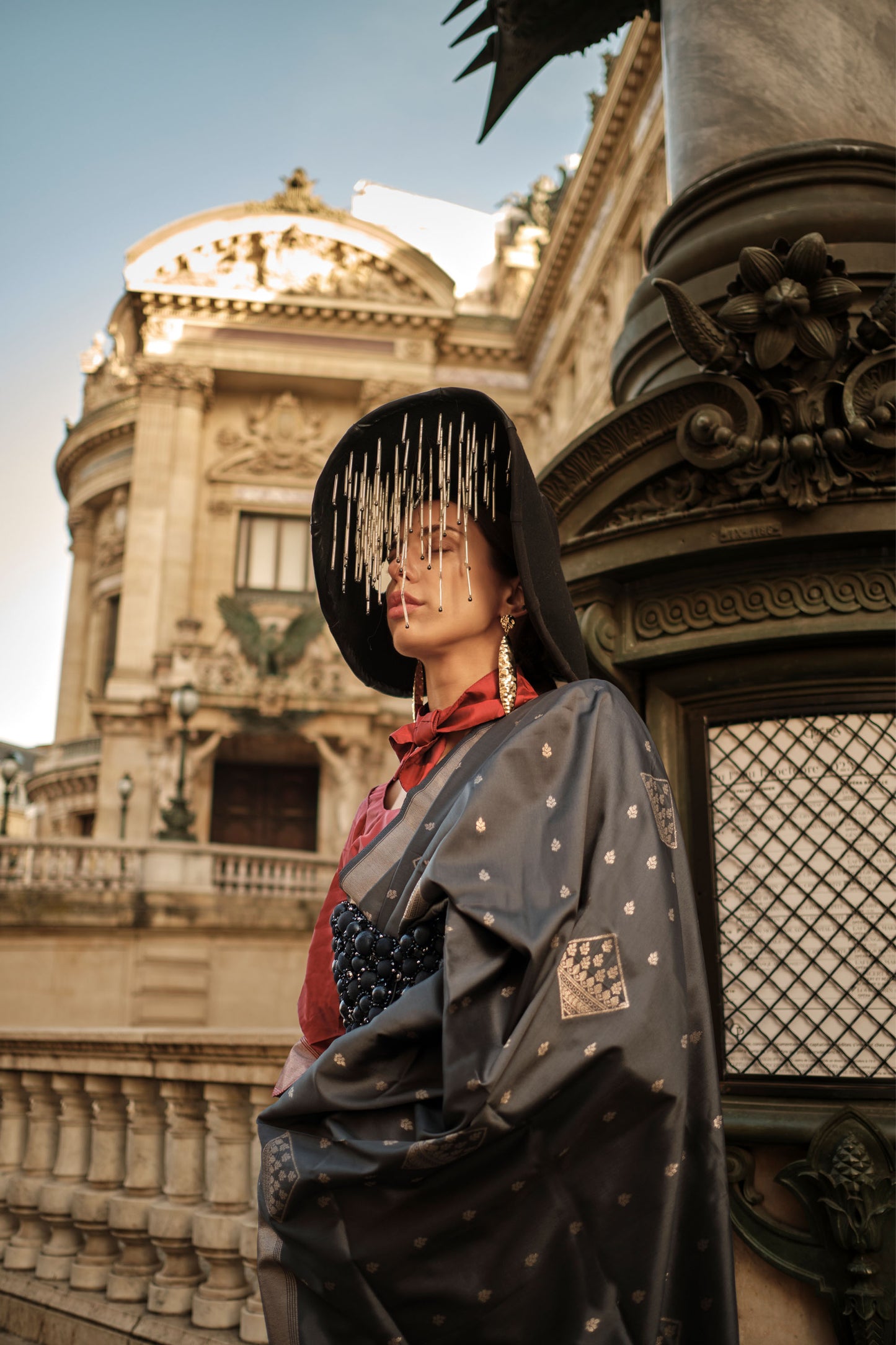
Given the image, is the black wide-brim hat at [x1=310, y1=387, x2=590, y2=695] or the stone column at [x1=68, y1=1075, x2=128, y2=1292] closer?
the black wide-brim hat at [x1=310, y1=387, x2=590, y2=695]

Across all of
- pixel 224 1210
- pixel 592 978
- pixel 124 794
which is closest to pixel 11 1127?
pixel 224 1210

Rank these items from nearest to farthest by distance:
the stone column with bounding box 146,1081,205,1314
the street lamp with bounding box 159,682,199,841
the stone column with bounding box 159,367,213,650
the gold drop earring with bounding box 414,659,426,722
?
1. the gold drop earring with bounding box 414,659,426,722
2. the stone column with bounding box 146,1081,205,1314
3. the street lamp with bounding box 159,682,199,841
4. the stone column with bounding box 159,367,213,650

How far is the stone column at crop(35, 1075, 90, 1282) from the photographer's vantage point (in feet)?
13.2

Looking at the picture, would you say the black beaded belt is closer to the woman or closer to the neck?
the woman

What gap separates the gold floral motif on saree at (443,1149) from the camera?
1.58m

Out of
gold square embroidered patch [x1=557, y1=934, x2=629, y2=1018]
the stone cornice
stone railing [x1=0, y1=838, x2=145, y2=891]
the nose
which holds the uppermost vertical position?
the stone cornice

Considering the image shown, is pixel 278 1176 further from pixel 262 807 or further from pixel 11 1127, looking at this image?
pixel 262 807

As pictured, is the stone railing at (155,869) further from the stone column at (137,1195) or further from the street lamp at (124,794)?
the stone column at (137,1195)

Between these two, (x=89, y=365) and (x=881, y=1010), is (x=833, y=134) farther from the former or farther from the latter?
(x=89, y=365)

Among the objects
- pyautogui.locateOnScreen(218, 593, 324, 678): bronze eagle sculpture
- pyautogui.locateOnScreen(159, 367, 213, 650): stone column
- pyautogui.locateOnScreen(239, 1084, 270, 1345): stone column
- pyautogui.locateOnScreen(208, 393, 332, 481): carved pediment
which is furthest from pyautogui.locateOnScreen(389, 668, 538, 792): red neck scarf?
pyautogui.locateOnScreen(208, 393, 332, 481): carved pediment

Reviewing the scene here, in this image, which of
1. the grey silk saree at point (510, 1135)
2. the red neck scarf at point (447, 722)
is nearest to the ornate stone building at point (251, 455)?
the red neck scarf at point (447, 722)

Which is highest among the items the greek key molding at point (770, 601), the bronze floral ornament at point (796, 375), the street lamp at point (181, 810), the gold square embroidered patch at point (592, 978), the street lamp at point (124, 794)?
the street lamp at point (124, 794)

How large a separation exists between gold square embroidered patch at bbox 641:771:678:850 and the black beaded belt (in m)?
0.40

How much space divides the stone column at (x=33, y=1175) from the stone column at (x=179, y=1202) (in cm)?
63
